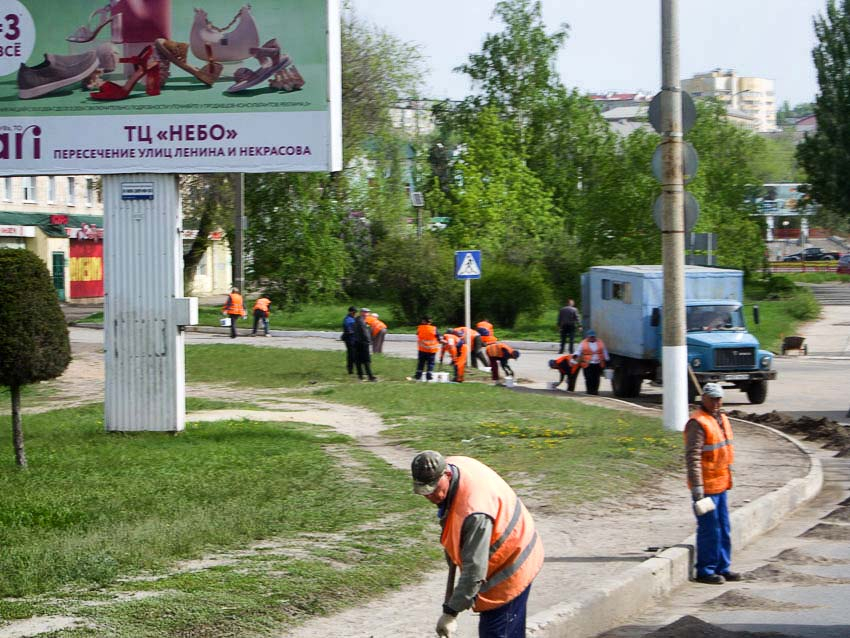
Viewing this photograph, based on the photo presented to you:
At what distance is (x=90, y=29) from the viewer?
58.2 feet

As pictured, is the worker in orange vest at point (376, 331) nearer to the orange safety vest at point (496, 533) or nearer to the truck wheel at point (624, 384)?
the truck wheel at point (624, 384)

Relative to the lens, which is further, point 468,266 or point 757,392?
point 468,266

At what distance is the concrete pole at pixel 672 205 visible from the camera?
1755 centimetres

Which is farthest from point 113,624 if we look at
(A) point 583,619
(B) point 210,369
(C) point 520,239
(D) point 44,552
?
(C) point 520,239

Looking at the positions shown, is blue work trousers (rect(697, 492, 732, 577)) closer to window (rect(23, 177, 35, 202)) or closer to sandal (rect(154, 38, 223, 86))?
sandal (rect(154, 38, 223, 86))

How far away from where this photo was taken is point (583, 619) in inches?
321

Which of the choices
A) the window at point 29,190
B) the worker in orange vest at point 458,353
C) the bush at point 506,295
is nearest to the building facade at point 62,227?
the window at point 29,190

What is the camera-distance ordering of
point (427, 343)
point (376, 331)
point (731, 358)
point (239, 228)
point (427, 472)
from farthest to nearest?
point (239, 228) < point (376, 331) < point (427, 343) < point (731, 358) < point (427, 472)

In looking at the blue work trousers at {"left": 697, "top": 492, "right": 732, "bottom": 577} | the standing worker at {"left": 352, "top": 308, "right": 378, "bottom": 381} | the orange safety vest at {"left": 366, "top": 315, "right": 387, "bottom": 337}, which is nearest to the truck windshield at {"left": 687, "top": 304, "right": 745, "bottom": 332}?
the standing worker at {"left": 352, "top": 308, "right": 378, "bottom": 381}

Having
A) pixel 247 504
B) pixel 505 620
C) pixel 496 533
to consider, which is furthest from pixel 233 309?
pixel 496 533

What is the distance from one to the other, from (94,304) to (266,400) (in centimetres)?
4457

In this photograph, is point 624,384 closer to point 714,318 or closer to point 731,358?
point 714,318

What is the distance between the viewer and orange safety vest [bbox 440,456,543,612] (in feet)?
19.1

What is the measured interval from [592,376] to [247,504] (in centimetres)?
1731
